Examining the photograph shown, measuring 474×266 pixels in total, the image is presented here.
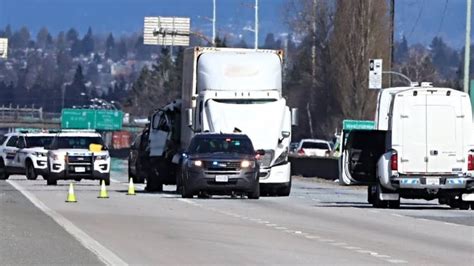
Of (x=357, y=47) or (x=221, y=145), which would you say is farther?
(x=357, y=47)

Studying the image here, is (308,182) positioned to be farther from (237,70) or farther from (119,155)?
(119,155)

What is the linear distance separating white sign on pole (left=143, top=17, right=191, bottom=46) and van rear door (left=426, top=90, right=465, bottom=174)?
215 ft

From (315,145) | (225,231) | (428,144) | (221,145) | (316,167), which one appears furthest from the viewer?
(315,145)

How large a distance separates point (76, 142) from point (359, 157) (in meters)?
16.8

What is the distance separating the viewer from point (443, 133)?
32500 millimetres

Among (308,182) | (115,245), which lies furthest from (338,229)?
(308,182)

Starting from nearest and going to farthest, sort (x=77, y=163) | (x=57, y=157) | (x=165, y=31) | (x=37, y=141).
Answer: (x=57, y=157)
(x=77, y=163)
(x=37, y=141)
(x=165, y=31)

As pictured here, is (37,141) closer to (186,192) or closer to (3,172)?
(3,172)

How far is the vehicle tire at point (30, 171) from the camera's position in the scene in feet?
168

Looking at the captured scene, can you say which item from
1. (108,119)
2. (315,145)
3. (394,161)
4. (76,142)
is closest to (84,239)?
(394,161)

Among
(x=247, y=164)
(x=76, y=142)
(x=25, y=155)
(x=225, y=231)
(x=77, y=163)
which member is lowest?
(x=225, y=231)

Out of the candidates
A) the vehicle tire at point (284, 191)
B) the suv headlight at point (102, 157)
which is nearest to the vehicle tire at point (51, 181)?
the suv headlight at point (102, 157)

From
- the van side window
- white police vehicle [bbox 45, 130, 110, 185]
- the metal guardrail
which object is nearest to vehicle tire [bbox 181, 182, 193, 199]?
Answer: white police vehicle [bbox 45, 130, 110, 185]

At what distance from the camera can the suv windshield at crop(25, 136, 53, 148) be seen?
172 feet
